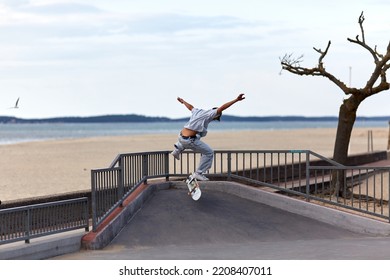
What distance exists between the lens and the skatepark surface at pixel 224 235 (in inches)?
488

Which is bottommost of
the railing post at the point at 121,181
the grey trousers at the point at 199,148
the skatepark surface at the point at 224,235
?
the skatepark surface at the point at 224,235

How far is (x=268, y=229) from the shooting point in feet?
48.4

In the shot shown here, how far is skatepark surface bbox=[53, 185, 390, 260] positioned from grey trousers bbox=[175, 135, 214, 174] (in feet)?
2.28

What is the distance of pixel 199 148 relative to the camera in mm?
15703

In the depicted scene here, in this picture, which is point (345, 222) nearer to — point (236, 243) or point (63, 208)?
point (236, 243)

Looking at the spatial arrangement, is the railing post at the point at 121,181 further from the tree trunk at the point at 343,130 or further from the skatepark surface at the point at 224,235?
the tree trunk at the point at 343,130

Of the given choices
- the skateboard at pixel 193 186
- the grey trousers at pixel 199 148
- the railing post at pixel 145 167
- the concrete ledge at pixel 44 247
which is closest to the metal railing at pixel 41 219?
the concrete ledge at pixel 44 247

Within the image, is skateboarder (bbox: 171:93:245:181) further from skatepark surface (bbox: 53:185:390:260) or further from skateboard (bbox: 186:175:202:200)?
skatepark surface (bbox: 53:185:390:260)

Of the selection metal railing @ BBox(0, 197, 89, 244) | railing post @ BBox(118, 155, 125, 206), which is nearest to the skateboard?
railing post @ BBox(118, 155, 125, 206)

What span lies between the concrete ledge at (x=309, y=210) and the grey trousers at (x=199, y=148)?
1097mm

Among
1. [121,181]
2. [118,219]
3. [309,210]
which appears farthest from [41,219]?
[309,210]

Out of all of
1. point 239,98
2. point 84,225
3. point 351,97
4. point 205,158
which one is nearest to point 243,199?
point 205,158

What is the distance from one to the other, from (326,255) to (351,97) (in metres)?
9.98

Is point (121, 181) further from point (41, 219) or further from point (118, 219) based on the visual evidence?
point (41, 219)
